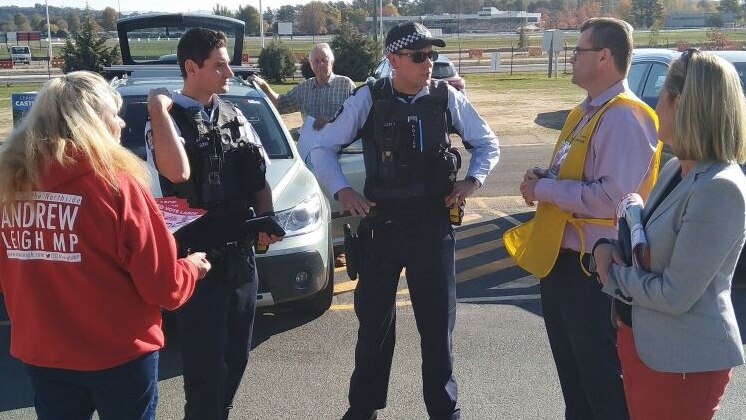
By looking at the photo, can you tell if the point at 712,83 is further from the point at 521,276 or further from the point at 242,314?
the point at 521,276

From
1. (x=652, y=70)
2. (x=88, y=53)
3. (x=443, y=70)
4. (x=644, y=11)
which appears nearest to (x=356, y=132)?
(x=652, y=70)

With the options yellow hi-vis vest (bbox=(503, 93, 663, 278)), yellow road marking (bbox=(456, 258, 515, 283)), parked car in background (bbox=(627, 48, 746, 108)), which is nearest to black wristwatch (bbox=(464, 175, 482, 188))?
yellow hi-vis vest (bbox=(503, 93, 663, 278))

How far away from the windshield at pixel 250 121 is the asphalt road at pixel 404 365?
1.28 metres

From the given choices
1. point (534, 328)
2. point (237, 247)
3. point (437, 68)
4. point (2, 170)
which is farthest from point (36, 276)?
point (437, 68)

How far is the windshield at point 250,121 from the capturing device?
585 cm

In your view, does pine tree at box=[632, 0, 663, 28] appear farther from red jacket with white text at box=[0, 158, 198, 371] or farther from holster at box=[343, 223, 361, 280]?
red jacket with white text at box=[0, 158, 198, 371]

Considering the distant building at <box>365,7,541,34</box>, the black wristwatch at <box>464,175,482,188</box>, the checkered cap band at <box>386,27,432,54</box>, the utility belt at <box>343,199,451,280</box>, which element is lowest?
the utility belt at <box>343,199,451,280</box>

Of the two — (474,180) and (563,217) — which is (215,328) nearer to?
(474,180)

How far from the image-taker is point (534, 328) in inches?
207

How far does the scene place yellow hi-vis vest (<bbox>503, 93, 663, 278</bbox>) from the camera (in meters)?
3.09

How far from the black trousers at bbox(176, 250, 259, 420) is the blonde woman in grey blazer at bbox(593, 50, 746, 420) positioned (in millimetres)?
1610

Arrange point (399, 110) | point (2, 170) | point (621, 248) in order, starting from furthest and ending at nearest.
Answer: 1. point (399, 110)
2. point (621, 248)
3. point (2, 170)

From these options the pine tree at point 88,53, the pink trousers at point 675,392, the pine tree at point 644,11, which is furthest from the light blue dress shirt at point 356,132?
the pine tree at point 644,11

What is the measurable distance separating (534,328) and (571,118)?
2.25 metres
